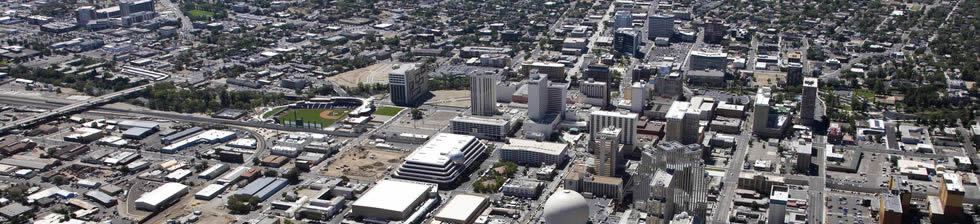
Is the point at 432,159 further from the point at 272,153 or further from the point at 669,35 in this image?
the point at 669,35

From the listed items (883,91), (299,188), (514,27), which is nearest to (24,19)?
(514,27)

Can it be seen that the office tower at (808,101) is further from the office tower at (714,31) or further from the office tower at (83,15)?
the office tower at (83,15)

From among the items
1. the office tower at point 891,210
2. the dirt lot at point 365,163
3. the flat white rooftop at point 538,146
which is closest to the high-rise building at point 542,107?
the flat white rooftop at point 538,146

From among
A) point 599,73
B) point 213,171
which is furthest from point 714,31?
point 213,171

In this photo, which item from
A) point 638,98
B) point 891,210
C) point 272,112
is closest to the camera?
point 891,210

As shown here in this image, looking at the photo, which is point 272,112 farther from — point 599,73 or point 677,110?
point 677,110

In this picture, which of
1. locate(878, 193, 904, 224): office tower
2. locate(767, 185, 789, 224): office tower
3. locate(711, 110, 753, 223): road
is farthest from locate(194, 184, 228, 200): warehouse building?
locate(878, 193, 904, 224): office tower
